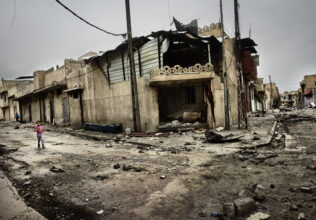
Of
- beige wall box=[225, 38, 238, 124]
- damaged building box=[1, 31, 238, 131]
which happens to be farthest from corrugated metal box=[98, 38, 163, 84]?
beige wall box=[225, 38, 238, 124]

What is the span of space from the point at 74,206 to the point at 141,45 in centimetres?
1150

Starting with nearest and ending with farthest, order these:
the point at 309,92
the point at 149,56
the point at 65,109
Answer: the point at 149,56
the point at 65,109
the point at 309,92

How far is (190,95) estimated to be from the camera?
15.5 m

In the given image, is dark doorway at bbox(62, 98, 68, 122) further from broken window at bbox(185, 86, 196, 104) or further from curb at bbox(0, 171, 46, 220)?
curb at bbox(0, 171, 46, 220)

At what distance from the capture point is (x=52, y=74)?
22359 mm

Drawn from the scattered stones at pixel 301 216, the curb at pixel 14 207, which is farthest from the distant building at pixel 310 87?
the curb at pixel 14 207

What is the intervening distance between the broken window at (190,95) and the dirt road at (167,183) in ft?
27.6

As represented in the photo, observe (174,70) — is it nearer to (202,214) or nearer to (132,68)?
(132,68)

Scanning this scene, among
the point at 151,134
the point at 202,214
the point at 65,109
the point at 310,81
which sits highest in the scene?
the point at 310,81

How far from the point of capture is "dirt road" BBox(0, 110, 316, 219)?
3332mm

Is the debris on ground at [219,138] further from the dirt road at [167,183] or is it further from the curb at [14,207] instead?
the curb at [14,207]

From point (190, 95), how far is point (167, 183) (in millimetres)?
11580

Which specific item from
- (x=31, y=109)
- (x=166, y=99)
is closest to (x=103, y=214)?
(x=166, y=99)

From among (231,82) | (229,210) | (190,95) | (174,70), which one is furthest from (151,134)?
(229,210)
